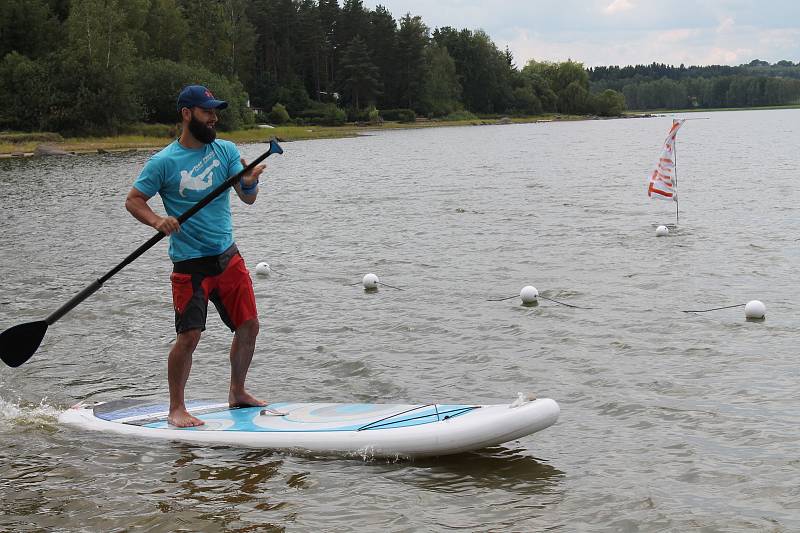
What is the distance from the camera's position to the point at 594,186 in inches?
1346

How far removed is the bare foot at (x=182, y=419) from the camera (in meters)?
7.96

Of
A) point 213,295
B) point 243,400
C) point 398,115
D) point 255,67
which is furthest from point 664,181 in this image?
point 398,115

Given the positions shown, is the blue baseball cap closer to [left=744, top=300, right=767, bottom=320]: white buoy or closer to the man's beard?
the man's beard

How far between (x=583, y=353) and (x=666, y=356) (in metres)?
0.95

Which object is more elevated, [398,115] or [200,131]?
[398,115]

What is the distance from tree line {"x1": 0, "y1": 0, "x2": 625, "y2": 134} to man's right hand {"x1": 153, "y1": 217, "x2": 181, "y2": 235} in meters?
71.8

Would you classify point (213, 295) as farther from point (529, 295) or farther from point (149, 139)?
point (149, 139)

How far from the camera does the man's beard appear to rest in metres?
7.37

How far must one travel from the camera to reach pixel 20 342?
8.67 metres

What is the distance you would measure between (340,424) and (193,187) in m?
2.38

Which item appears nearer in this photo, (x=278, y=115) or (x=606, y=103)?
(x=278, y=115)

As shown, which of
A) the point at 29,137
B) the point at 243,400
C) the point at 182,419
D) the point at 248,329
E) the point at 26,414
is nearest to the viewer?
the point at 248,329

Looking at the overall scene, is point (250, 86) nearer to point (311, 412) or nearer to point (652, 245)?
point (652, 245)

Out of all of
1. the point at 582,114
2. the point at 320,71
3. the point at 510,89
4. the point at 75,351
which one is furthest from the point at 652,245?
the point at 582,114
